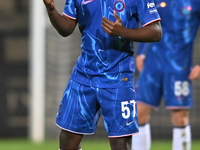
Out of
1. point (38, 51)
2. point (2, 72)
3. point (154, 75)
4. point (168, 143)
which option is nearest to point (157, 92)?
point (154, 75)

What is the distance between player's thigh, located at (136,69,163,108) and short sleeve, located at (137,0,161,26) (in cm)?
138

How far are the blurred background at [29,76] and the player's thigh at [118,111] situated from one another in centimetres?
381

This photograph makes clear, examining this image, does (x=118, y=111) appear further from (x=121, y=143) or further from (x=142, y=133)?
(x=142, y=133)

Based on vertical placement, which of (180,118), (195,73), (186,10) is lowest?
(180,118)

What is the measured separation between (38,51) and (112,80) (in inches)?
161

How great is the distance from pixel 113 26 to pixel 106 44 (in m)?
0.20

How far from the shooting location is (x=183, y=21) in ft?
11.8

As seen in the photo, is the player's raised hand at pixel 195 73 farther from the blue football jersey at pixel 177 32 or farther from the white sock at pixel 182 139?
the white sock at pixel 182 139

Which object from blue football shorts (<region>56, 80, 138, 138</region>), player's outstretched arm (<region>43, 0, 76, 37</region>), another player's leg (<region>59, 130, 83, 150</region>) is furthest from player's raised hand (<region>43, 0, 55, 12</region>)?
another player's leg (<region>59, 130, 83, 150</region>)

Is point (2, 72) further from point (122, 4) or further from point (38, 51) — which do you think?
point (122, 4)

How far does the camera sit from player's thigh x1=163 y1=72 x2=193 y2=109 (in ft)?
12.0

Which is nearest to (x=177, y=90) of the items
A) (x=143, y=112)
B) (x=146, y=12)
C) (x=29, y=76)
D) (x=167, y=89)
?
(x=167, y=89)

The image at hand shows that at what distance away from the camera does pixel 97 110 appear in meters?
2.50

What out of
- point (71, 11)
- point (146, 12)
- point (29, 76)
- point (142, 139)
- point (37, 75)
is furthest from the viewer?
point (29, 76)
